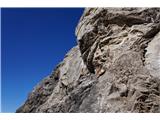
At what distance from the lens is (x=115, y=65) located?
14008mm

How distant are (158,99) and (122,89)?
1154mm

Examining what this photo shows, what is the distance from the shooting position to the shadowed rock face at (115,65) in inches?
505

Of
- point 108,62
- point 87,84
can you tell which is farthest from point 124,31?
point 87,84

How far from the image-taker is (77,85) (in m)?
16.4

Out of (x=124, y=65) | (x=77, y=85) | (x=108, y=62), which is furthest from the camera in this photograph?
(x=77, y=85)

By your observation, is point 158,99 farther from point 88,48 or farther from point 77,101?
point 88,48

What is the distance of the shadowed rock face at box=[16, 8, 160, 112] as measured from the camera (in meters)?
12.8
